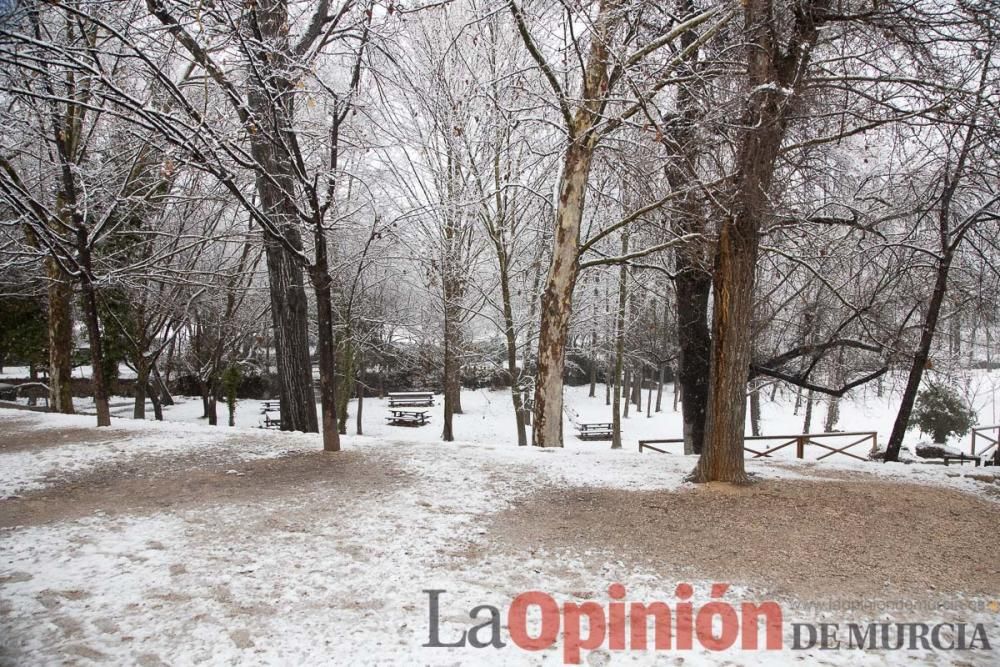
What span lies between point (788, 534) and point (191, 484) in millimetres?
5162

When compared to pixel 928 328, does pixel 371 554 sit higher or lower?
lower

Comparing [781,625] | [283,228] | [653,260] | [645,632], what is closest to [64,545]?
[645,632]

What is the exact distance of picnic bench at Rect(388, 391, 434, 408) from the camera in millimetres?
24719

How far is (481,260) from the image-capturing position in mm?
14289

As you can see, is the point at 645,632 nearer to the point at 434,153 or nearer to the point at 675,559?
the point at 675,559

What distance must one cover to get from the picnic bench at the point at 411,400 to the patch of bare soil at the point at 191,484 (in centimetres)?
1812

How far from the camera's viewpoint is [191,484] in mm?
5367

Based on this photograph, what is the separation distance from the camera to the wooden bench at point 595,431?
2020 centimetres

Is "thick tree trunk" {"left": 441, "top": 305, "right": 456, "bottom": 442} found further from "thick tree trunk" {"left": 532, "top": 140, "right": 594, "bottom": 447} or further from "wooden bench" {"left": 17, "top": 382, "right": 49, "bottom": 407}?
"wooden bench" {"left": 17, "top": 382, "right": 49, "bottom": 407}

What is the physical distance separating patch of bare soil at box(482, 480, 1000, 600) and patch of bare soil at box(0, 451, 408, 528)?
6.10 feet

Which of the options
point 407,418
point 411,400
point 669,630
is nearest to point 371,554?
point 669,630

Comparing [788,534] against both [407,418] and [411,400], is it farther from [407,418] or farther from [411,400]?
[411,400]

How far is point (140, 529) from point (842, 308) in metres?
10.3

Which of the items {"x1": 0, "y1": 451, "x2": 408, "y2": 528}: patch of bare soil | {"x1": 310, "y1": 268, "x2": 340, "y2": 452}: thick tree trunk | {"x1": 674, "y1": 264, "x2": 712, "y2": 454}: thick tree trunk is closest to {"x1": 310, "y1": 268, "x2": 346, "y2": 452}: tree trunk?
{"x1": 310, "y1": 268, "x2": 340, "y2": 452}: thick tree trunk
